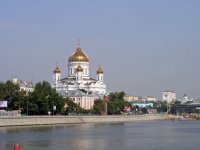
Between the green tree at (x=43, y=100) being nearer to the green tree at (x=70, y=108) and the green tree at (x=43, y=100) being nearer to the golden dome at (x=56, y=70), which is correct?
the green tree at (x=70, y=108)

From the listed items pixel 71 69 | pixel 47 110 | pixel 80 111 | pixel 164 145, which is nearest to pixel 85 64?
pixel 71 69

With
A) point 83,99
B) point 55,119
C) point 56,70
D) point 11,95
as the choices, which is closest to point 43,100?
point 11,95

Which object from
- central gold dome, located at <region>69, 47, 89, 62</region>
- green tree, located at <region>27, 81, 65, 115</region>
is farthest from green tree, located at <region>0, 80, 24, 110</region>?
central gold dome, located at <region>69, 47, 89, 62</region>

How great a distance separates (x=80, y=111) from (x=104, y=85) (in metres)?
36.4

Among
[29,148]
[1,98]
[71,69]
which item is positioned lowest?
[29,148]

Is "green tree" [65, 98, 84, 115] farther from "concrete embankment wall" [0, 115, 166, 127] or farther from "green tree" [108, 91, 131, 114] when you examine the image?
"green tree" [108, 91, 131, 114]

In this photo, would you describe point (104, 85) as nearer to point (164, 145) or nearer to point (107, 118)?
point (107, 118)

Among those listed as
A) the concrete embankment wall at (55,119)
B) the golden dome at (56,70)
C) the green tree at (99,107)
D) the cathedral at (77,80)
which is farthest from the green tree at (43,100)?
the golden dome at (56,70)

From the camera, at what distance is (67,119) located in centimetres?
9288

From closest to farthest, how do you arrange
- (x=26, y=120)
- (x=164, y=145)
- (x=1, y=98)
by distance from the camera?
(x=164, y=145), (x=26, y=120), (x=1, y=98)

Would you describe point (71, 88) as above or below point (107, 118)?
above

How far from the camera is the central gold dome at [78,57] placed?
14525 cm

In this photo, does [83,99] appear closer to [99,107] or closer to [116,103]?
[116,103]

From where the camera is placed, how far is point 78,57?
14550 cm
